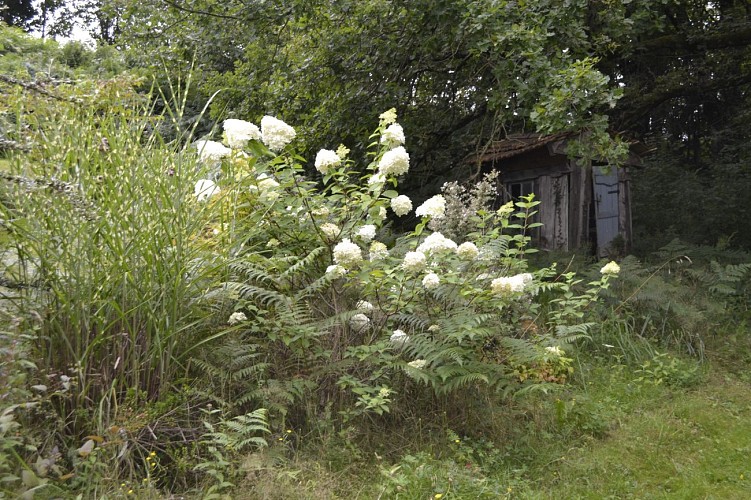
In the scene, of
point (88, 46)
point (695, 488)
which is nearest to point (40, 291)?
point (695, 488)

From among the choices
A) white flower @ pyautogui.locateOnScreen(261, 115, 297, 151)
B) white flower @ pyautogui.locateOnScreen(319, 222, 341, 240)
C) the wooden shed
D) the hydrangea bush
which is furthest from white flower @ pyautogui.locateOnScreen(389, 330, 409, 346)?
the wooden shed

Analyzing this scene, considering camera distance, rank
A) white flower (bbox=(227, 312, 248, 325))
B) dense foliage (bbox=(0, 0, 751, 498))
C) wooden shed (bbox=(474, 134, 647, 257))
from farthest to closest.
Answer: wooden shed (bbox=(474, 134, 647, 257)), white flower (bbox=(227, 312, 248, 325)), dense foliage (bbox=(0, 0, 751, 498))

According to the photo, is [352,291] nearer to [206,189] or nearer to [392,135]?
[392,135]

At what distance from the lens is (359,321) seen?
13.2 feet

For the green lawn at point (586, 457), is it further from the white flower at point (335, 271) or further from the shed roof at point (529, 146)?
the shed roof at point (529, 146)

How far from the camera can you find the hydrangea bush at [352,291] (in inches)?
152

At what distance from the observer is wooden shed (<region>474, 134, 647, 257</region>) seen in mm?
8844

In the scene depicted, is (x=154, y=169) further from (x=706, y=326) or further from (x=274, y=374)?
(x=706, y=326)

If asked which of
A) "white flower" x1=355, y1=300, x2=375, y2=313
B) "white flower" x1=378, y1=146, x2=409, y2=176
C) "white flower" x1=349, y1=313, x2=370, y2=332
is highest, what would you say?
"white flower" x1=378, y1=146, x2=409, y2=176

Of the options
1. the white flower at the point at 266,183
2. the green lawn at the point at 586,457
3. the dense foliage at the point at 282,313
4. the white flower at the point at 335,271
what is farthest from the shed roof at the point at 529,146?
the white flower at the point at 335,271

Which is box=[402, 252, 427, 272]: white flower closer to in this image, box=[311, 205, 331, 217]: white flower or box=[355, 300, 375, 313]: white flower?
box=[355, 300, 375, 313]: white flower


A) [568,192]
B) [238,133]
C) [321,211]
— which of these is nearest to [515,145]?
[568,192]

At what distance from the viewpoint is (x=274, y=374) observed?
3979 mm

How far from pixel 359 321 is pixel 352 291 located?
1.82 feet
